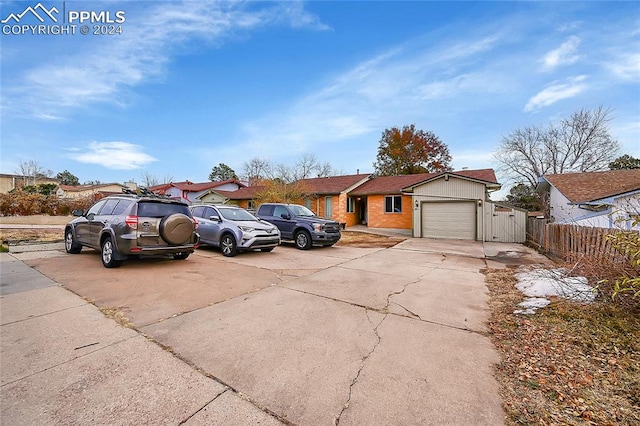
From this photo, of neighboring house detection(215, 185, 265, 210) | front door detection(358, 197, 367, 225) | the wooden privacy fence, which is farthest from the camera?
neighboring house detection(215, 185, 265, 210)

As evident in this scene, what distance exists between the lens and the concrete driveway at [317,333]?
2285 mm

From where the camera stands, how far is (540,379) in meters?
2.67

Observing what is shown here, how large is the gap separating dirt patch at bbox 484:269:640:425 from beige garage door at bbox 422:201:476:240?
11.7 meters

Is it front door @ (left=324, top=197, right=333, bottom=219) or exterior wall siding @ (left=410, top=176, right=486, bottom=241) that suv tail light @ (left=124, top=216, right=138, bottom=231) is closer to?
exterior wall siding @ (left=410, top=176, right=486, bottom=241)

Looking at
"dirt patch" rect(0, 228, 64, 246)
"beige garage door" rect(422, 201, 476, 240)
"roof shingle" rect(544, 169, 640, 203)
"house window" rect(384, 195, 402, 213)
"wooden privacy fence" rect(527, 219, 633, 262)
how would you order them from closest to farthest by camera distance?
"wooden privacy fence" rect(527, 219, 633, 262)
"dirt patch" rect(0, 228, 64, 246)
"roof shingle" rect(544, 169, 640, 203)
"beige garage door" rect(422, 201, 476, 240)
"house window" rect(384, 195, 402, 213)

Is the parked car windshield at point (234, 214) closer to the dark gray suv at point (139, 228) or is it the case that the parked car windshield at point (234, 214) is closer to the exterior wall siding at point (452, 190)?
the dark gray suv at point (139, 228)

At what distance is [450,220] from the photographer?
1608 centimetres

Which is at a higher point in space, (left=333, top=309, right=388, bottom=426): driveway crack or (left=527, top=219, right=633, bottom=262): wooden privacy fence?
(left=527, top=219, right=633, bottom=262): wooden privacy fence

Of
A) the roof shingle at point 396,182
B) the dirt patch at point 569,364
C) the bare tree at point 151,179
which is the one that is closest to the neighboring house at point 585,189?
the roof shingle at point 396,182

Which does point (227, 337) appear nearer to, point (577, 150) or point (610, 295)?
point (610, 295)

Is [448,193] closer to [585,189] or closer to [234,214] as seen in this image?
[585,189]

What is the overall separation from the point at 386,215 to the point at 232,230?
555 inches

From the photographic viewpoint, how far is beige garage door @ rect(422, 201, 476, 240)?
15555 mm

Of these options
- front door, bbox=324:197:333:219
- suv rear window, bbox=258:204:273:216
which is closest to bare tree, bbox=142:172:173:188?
front door, bbox=324:197:333:219
